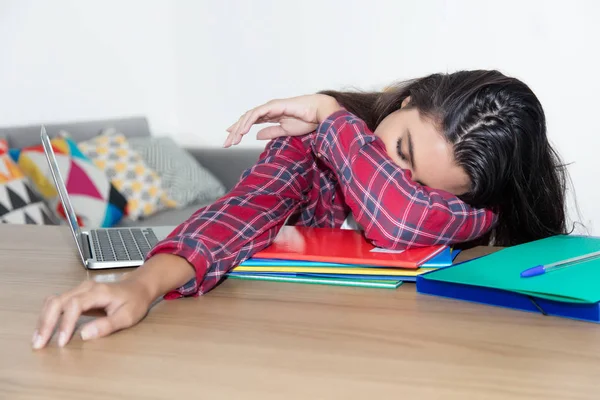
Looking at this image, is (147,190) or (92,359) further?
(147,190)

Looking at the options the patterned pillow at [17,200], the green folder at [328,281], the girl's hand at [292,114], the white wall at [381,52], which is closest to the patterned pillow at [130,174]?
the patterned pillow at [17,200]

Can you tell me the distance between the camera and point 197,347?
69 centimetres

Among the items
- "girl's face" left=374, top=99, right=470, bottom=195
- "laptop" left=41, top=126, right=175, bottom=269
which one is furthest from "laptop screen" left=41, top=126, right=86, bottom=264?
"girl's face" left=374, top=99, right=470, bottom=195

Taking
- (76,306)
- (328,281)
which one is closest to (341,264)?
(328,281)

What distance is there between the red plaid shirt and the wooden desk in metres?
0.07

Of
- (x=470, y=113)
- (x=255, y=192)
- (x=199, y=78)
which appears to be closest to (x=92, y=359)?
(x=255, y=192)

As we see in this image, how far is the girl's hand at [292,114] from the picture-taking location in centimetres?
110

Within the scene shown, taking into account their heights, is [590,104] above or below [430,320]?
below

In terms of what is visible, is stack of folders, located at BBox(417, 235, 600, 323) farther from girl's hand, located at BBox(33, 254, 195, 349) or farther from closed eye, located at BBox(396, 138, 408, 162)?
girl's hand, located at BBox(33, 254, 195, 349)

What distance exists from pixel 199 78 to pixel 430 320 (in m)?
2.96

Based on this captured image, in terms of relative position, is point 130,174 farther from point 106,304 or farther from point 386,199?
point 106,304

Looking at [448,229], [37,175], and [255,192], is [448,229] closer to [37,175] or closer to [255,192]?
[255,192]

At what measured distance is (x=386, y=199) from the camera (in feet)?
3.34

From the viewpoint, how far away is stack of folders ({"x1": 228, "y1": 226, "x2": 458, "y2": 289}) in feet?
3.01
